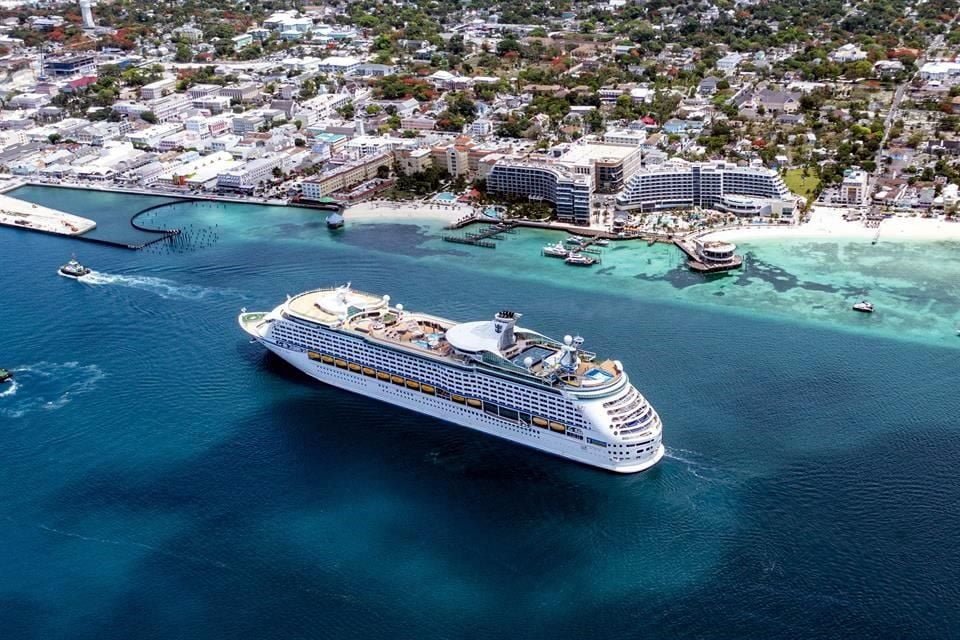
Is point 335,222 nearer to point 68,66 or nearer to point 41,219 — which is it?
point 41,219

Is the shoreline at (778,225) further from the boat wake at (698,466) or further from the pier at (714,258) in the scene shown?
the boat wake at (698,466)

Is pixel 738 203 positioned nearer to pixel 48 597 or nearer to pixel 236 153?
pixel 236 153

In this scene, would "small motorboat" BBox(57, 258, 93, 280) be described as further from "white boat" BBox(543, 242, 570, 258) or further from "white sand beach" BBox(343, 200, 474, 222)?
"white boat" BBox(543, 242, 570, 258)

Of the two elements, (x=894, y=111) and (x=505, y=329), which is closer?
(x=505, y=329)

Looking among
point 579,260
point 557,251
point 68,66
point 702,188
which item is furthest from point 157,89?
point 579,260

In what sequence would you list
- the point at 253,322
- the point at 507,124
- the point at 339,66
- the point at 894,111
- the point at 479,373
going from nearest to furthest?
the point at 479,373
the point at 253,322
the point at 507,124
the point at 894,111
the point at 339,66

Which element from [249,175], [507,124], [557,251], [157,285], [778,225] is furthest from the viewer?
[507,124]

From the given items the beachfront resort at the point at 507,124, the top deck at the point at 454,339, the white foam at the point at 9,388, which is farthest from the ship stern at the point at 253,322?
the beachfront resort at the point at 507,124

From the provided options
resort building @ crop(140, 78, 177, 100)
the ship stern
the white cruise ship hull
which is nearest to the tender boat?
Result: the ship stern
